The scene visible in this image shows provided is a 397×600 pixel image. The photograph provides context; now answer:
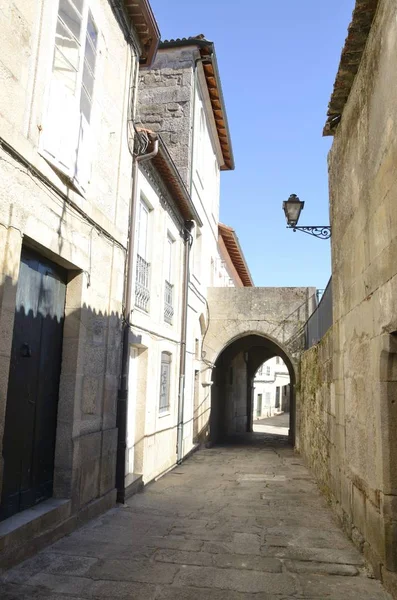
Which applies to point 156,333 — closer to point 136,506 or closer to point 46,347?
point 136,506

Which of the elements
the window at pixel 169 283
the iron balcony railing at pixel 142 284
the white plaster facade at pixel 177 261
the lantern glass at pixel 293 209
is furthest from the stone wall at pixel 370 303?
the window at pixel 169 283

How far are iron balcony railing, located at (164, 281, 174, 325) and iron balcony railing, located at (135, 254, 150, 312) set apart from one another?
1.29 meters

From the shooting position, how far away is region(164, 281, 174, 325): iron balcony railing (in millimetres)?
9648

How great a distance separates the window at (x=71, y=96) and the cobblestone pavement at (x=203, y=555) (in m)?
3.45

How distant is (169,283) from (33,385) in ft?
18.2

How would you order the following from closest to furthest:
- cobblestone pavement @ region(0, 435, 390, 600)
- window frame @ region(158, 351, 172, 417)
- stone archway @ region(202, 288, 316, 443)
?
cobblestone pavement @ region(0, 435, 390, 600), window frame @ region(158, 351, 172, 417), stone archway @ region(202, 288, 316, 443)

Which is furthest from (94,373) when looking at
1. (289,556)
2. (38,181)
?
(289,556)

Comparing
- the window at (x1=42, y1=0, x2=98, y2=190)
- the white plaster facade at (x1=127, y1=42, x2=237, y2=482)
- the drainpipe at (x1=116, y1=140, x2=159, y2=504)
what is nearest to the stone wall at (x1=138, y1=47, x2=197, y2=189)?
the white plaster facade at (x1=127, y1=42, x2=237, y2=482)

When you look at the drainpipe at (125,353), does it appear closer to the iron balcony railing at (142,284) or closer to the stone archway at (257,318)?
the iron balcony railing at (142,284)

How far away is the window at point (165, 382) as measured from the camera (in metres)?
9.34

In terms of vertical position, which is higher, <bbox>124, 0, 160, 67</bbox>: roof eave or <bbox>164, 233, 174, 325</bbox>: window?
<bbox>124, 0, 160, 67</bbox>: roof eave

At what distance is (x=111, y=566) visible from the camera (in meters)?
4.12

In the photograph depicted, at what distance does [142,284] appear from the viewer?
805 centimetres

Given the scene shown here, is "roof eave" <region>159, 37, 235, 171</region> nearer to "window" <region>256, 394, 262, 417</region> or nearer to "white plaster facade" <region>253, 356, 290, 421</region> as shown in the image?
"white plaster facade" <region>253, 356, 290, 421</region>
